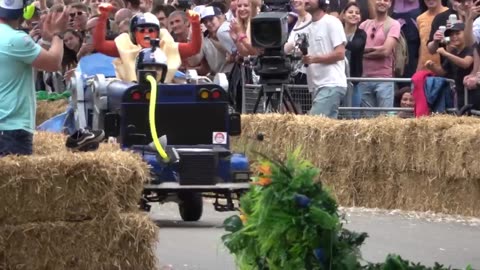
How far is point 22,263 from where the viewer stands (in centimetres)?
886

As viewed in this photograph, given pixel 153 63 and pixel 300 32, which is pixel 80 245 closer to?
pixel 153 63

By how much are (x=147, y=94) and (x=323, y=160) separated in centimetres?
266

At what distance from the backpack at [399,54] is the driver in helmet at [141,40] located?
407 cm

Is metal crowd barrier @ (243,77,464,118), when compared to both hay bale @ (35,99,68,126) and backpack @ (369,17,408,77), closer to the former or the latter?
backpack @ (369,17,408,77)

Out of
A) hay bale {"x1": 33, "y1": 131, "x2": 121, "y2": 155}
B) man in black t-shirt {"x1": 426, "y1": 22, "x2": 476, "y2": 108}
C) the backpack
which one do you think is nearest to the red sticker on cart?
hay bale {"x1": 33, "y1": 131, "x2": 121, "y2": 155}

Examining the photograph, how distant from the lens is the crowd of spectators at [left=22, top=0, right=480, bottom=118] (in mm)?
16094

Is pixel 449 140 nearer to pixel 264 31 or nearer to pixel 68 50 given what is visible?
pixel 264 31

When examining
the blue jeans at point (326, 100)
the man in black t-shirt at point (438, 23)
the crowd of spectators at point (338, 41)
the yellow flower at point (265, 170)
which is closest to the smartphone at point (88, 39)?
the crowd of spectators at point (338, 41)

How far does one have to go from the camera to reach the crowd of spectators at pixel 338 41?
1609 centimetres

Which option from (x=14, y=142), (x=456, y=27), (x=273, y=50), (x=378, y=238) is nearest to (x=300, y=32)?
(x=273, y=50)

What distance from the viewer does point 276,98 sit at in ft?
54.9

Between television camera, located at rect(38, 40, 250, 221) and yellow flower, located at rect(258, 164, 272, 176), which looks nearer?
yellow flower, located at rect(258, 164, 272, 176)

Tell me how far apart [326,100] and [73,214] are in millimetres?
7498

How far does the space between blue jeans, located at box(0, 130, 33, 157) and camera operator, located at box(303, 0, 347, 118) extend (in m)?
7.02
